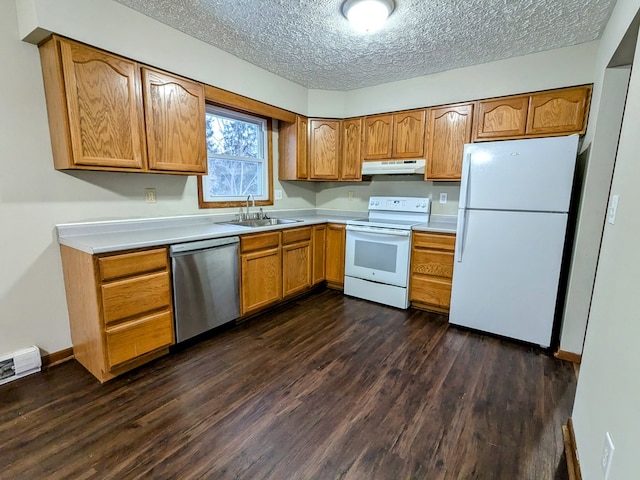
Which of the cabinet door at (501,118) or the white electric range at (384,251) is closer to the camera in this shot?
the cabinet door at (501,118)

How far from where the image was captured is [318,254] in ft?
11.9

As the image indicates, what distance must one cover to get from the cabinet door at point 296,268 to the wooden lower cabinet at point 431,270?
1.13m

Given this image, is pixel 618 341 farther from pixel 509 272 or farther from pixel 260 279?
pixel 260 279

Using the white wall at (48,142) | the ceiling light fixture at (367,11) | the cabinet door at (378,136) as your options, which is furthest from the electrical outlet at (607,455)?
the cabinet door at (378,136)

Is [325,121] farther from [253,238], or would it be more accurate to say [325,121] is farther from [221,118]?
[253,238]

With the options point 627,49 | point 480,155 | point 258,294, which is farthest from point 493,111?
point 258,294

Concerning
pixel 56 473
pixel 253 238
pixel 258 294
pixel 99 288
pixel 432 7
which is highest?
pixel 432 7

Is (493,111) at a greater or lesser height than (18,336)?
greater

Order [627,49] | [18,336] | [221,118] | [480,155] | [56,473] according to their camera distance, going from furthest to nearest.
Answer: [221,118] < [480,155] < [18,336] < [627,49] < [56,473]

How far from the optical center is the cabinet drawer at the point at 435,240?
2898 mm

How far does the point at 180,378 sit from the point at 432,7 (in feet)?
9.62

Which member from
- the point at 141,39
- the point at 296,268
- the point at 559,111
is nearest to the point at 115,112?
the point at 141,39

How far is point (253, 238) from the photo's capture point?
2.77 meters

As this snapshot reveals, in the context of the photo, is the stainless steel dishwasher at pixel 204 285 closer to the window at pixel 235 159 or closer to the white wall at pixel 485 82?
the window at pixel 235 159
